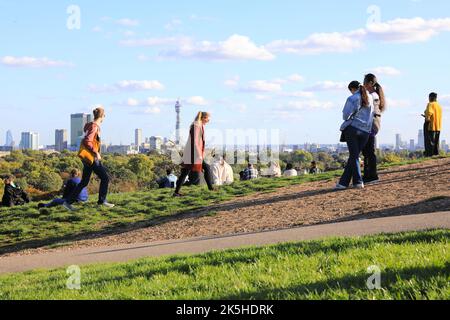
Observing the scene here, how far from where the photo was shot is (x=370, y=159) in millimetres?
13945

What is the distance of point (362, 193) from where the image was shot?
12.9 meters

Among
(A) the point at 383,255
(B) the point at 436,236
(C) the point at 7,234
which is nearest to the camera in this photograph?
(A) the point at 383,255

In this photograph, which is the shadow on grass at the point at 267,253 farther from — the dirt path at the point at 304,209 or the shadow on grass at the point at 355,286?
the dirt path at the point at 304,209

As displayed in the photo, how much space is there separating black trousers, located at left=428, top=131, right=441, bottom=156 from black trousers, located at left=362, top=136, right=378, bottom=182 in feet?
21.4

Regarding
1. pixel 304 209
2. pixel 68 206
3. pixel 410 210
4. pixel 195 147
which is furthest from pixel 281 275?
pixel 68 206

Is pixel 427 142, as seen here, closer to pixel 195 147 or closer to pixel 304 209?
pixel 195 147

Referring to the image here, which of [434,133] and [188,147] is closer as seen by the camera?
[188,147]

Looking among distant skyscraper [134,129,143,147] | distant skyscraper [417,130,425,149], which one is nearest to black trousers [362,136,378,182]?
distant skyscraper [417,130,425,149]

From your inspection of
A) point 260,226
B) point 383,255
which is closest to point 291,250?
point 383,255

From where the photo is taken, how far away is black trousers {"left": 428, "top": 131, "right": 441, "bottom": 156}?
2006cm

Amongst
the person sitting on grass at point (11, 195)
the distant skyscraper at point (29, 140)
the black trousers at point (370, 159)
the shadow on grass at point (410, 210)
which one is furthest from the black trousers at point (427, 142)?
the distant skyscraper at point (29, 140)

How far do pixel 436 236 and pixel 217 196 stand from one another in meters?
9.14

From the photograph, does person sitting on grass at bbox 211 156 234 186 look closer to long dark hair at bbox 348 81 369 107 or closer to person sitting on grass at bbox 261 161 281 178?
person sitting on grass at bbox 261 161 281 178
